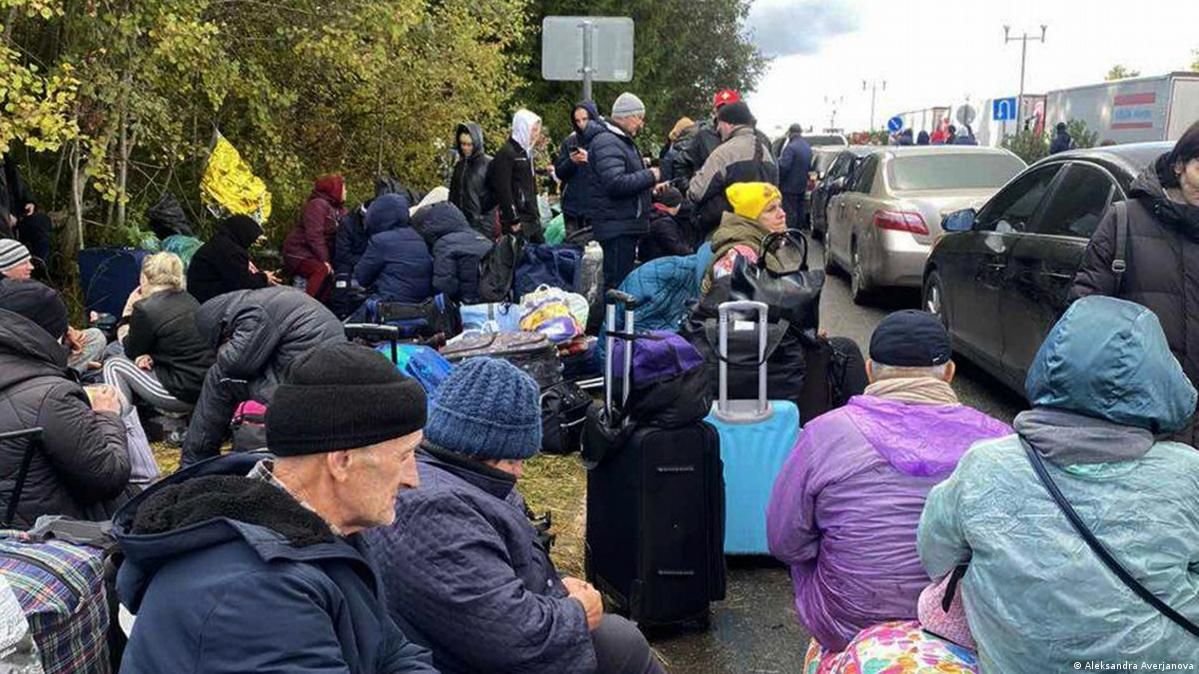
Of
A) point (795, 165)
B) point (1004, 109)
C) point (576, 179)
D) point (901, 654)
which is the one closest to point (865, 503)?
point (901, 654)

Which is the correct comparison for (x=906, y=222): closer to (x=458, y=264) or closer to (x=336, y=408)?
(x=458, y=264)

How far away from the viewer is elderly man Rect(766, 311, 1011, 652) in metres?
3.02

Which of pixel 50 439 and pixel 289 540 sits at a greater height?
pixel 289 540

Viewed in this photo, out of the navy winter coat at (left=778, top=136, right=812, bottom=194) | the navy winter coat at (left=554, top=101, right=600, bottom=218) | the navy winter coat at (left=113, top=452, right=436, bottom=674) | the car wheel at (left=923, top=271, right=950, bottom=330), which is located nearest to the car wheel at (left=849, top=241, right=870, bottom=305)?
Result: the car wheel at (left=923, top=271, right=950, bottom=330)

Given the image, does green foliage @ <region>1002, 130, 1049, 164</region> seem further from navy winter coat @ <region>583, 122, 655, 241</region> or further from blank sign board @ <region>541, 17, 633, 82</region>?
navy winter coat @ <region>583, 122, 655, 241</region>

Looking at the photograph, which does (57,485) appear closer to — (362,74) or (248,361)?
(248,361)

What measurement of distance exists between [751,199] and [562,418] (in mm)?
1695

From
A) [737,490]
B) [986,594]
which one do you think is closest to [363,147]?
[737,490]

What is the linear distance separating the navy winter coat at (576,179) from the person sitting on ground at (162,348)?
326cm

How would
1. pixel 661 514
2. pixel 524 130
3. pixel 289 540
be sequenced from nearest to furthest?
pixel 289 540
pixel 661 514
pixel 524 130

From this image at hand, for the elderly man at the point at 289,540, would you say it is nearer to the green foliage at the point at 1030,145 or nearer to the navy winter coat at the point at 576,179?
the navy winter coat at the point at 576,179

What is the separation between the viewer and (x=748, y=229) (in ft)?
20.1

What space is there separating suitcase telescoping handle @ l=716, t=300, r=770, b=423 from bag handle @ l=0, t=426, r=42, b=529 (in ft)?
8.73

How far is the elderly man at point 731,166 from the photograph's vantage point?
27.6ft
